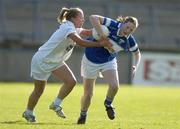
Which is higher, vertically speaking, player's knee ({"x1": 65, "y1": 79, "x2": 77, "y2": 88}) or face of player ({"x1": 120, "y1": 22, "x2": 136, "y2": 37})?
face of player ({"x1": 120, "y1": 22, "x2": 136, "y2": 37})

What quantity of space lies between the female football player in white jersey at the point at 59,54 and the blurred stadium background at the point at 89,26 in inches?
737

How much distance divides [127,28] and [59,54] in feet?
4.02

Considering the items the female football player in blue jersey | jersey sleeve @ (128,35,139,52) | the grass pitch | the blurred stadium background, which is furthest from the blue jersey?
the blurred stadium background

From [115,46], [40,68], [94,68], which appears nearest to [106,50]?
[115,46]

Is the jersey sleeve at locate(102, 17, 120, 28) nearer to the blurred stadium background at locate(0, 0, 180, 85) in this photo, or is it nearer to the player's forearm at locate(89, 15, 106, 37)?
the player's forearm at locate(89, 15, 106, 37)

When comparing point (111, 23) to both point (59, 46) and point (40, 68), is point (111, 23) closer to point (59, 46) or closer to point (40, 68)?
point (59, 46)

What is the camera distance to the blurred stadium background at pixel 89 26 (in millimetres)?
32094

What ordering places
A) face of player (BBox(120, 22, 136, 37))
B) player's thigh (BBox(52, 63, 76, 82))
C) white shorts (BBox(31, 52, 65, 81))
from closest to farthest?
face of player (BBox(120, 22, 136, 37)) < white shorts (BBox(31, 52, 65, 81)) < player's thigh (BBox(52, 63, 76, 82))

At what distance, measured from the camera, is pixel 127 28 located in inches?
481

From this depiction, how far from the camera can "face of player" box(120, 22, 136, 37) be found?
12.2 m

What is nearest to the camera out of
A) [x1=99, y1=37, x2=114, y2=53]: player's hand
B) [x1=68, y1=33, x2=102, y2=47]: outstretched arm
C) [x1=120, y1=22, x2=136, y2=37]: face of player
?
[x1=68, y1=33, x2=102, y2=47]: outstretched arm

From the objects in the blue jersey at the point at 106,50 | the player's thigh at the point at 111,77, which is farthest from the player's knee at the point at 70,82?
the player's thigh at the point at 111,77

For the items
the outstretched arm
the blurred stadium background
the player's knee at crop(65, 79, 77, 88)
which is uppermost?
the outstretched arm

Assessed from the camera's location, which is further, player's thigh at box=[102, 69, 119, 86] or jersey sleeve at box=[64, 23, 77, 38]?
player's thigh at box=[102, 69, 119, 86]
